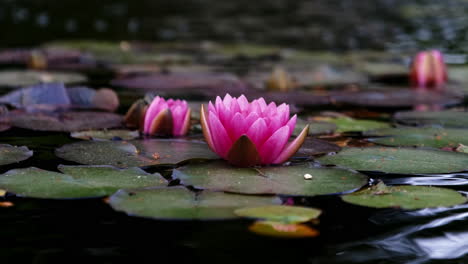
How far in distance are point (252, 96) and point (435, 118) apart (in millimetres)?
Result: 1115

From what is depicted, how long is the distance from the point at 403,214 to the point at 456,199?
191 millimetres

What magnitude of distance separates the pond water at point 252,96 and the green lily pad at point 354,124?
0.03 feet

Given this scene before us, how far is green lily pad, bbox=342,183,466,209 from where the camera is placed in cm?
163

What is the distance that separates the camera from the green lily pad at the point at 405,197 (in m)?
1.63

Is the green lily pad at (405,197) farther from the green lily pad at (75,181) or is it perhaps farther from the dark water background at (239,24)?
the dark water background at (239,24)

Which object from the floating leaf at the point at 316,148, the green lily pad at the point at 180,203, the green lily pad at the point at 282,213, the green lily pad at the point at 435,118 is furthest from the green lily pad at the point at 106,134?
the green lily pad at the point at 435,118

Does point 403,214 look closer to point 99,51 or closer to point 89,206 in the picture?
point 89,206

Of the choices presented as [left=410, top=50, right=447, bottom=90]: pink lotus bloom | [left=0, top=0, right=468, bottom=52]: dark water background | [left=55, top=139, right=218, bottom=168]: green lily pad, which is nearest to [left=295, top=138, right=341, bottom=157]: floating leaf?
[left=55, top=139, right=218, bottom=168]: green lily pad

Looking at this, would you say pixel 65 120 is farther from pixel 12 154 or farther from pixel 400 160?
pixel 400 160

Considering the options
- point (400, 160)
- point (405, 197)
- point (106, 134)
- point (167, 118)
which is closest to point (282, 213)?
point (405, 197)

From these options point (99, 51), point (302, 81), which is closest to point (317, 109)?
point (302, 81)

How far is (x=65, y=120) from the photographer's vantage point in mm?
2727

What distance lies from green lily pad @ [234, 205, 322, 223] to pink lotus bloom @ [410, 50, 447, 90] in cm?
287

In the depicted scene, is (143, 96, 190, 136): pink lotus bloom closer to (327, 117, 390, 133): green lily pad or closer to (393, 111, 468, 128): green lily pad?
(327, 117, 390, 133): green lily pad
